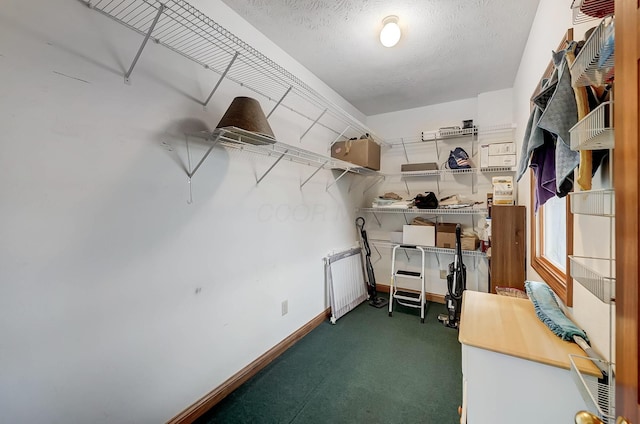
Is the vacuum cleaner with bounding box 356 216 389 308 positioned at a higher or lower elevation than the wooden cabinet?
lower

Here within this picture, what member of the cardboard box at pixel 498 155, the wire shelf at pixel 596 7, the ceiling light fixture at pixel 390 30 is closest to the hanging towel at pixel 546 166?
the wire shelf at pixel 596 7

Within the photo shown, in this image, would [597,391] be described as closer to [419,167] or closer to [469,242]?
[469,242]

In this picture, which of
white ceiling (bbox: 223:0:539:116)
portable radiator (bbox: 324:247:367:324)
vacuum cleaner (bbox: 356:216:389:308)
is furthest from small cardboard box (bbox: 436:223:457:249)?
white ceiling (bbox: 223:0:539:116)

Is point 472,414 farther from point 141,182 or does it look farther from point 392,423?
point 141,182

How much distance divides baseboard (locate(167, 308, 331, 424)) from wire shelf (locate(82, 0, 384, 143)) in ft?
6.58

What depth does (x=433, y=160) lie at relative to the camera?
362 cm

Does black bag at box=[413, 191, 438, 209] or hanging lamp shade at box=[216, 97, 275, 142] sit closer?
hanging lamp shade at box=[216, 97, 275, 142]

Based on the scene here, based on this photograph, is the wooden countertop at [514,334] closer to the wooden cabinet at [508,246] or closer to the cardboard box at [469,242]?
the wooden cabinet at [508,246]

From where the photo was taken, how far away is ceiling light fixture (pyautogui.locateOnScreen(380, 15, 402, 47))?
6.35ft

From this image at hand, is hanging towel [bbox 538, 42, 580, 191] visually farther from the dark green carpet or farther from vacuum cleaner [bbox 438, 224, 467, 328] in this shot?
vacuum cleaner [bbox 438, 224, 467, 328]

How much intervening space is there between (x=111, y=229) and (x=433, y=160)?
139 inches

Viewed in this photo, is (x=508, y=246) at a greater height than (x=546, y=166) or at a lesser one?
lesser

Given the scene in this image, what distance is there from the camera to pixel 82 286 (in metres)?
1.20

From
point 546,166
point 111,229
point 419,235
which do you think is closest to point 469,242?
point 419,235
